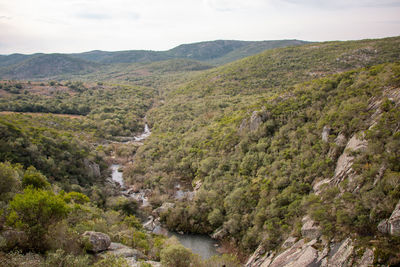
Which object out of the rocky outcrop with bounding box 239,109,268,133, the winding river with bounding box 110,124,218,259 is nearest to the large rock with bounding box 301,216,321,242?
the winding river with bounding box 110,124,218,259

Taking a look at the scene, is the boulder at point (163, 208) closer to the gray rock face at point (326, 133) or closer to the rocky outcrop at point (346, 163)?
the rocky outcrop at point (346, 163)

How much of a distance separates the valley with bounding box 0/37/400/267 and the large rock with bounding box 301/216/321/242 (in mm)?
124

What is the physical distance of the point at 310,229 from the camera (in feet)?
67.8

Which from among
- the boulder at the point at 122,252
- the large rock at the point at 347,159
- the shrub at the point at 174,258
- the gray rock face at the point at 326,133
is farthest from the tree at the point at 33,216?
the gray rock face at the point at 326,133

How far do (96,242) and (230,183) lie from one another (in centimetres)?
2347

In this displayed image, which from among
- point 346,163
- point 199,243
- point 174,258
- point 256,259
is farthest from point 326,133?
point 174,258

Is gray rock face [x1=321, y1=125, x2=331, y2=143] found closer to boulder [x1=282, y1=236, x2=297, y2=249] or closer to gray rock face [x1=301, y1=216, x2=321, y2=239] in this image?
gray rock face [x1=301, y1=216, x2=321, y2=239]

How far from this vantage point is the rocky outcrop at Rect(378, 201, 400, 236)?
1485cm

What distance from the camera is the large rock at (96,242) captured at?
17.8 m

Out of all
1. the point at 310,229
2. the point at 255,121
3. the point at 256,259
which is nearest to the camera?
the point at 310,229

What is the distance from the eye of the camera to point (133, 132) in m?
82.2

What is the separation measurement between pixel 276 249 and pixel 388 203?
1137 cm

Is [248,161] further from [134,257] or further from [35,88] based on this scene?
[35,88]

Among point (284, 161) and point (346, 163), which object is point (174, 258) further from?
point (284, 161)
